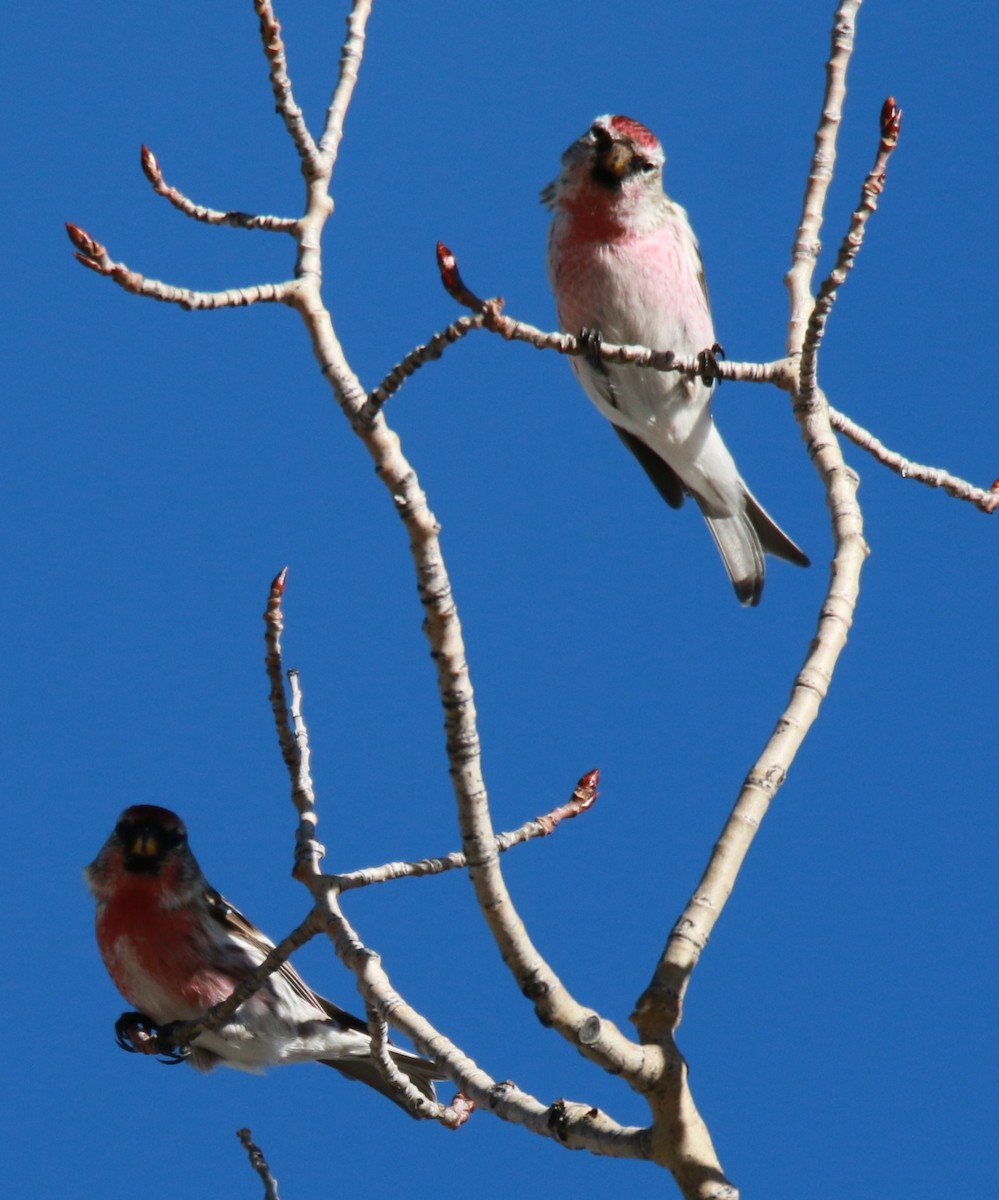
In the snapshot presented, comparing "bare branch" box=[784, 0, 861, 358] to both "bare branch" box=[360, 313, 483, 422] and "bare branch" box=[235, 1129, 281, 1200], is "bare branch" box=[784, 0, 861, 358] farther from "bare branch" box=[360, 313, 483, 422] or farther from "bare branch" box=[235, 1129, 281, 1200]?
"bare branch" box=[235, 1129, 281, 1200]

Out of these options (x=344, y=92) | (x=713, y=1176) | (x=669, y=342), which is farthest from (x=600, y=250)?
(x=713, y=1176)

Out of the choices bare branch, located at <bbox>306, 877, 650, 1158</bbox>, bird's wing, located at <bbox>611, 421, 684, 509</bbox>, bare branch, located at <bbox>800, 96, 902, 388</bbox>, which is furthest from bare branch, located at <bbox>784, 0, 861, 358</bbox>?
bird's wing, located at <bbox>611, 421, 684, 509</bbox>

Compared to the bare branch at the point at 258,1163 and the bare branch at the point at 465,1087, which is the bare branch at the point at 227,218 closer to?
the bare branch at the point at 465,1087

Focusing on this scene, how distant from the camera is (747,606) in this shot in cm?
573

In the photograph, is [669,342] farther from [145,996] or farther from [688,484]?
[145,996]

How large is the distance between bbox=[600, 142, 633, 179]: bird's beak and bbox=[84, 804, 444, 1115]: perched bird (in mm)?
2866

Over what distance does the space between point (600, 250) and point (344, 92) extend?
182 cm

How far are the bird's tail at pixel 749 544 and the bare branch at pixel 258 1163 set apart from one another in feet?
9.24

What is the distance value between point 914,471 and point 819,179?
0.90 m

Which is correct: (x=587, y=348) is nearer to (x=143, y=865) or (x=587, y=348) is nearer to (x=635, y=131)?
(x=635, y=131)

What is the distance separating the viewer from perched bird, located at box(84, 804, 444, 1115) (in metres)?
5.07

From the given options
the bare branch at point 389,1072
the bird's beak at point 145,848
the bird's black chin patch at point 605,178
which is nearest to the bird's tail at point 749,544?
the bird's black chin patch at point 605,178

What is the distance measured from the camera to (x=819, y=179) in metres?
4.06

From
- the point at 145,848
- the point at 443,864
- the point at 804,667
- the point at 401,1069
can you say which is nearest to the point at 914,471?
the point at 804,667
